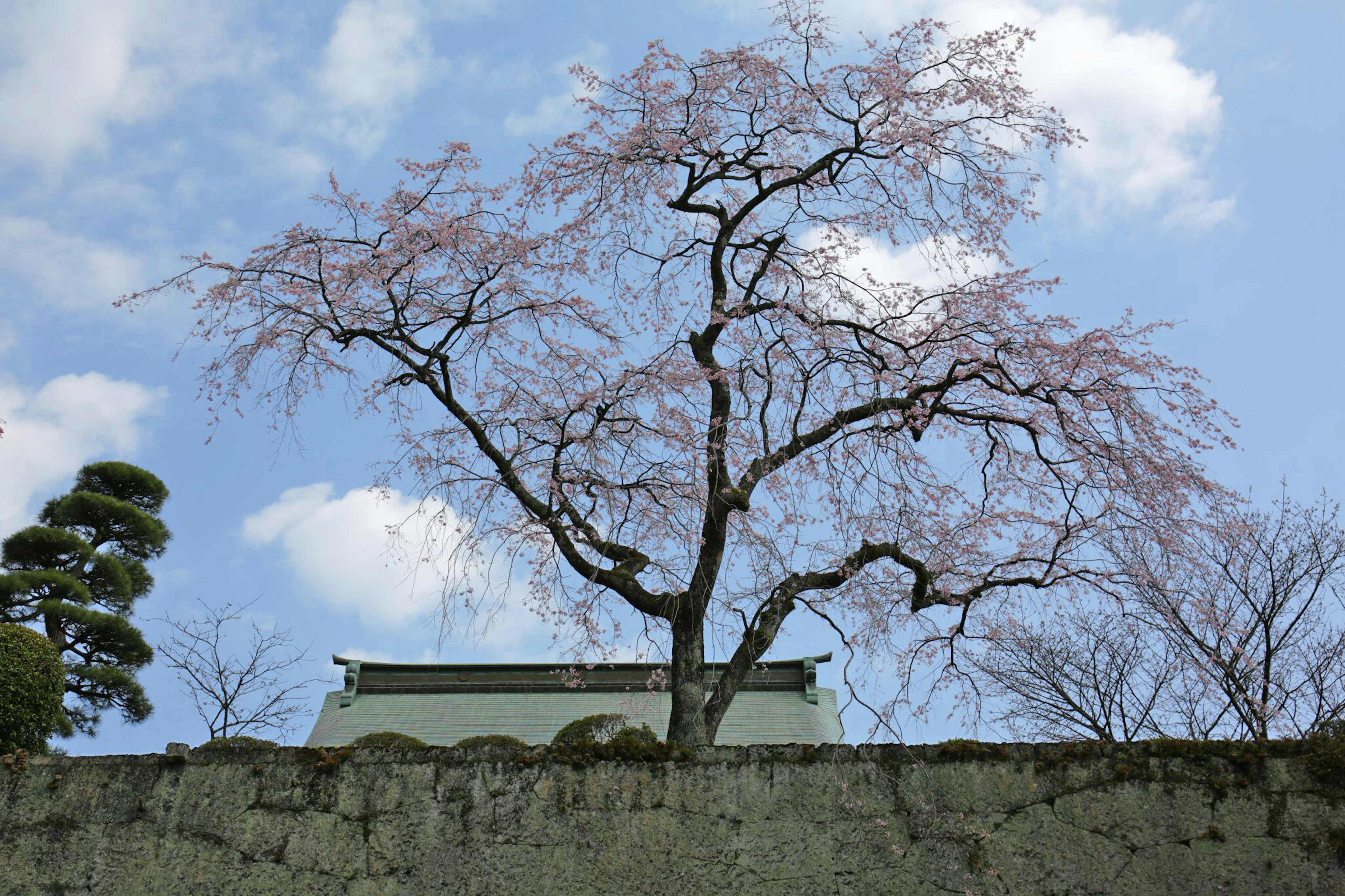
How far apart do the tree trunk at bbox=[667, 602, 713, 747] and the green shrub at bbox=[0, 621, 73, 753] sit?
422 centimetres

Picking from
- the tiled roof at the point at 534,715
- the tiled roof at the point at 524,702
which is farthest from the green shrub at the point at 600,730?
the tiled roof at the point at 524,702

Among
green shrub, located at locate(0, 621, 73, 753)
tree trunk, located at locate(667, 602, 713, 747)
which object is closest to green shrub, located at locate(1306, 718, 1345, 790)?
tree trunk, located at locate(667, 602, 713, 747)

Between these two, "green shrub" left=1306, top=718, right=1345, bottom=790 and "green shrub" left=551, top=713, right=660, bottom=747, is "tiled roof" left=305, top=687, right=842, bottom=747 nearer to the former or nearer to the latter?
"green shrub" left=551, top=713, right=660, bottom=747

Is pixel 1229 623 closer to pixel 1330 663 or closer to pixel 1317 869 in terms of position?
pixel 1317 869

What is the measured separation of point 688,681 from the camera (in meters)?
6.77

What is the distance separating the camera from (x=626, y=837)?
5105 mm

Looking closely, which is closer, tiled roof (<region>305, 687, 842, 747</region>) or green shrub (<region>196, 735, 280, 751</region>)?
green shrub (<region>196, 735, 280, 751</region>)

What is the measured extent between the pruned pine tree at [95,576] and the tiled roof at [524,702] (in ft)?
8.13

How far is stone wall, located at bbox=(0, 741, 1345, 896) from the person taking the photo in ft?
16.5

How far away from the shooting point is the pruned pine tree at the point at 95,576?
12125 mm

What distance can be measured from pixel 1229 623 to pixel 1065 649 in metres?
5.07

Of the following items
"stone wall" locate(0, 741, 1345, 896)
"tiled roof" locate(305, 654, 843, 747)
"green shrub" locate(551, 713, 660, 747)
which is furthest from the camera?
"tiled roof" locate(305, 654, 843, 747)

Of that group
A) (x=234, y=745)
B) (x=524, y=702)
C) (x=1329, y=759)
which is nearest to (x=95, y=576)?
(x=524, y=702)

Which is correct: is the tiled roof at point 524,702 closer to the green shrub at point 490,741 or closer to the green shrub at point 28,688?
the green shrub at point 490,741
